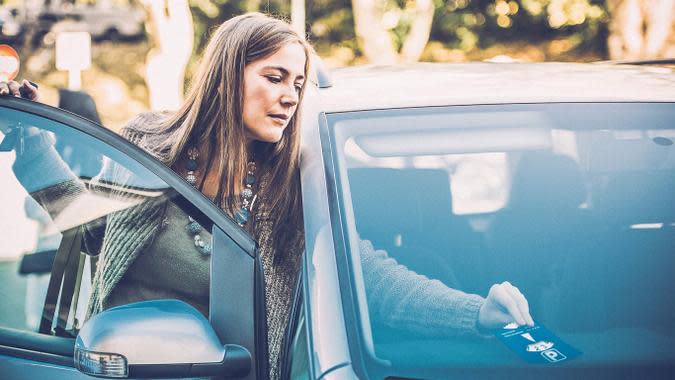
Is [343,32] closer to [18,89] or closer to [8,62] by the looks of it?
[8,62]

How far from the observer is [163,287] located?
1784 mm

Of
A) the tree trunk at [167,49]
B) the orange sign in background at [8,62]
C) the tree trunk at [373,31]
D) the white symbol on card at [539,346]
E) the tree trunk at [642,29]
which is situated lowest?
→ the white symbol on card at [539,346]

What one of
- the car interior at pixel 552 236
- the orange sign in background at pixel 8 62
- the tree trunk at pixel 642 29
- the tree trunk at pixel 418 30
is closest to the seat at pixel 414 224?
the car interior at pixel 552 236

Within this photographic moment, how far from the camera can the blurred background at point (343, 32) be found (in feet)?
48.9

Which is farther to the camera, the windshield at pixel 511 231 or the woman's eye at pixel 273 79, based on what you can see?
the woman's eye at pixel 273 79

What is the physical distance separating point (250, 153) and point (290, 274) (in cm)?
50

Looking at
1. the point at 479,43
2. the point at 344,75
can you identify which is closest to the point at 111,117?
the point at 479,43

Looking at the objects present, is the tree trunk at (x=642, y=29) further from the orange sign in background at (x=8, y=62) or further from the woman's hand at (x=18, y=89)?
the woman's hand at (x=18, y=89)

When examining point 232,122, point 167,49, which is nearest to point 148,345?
point 232,122

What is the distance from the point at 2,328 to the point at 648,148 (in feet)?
4.93

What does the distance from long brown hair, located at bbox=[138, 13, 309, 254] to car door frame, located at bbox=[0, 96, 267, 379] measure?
0.40 meters

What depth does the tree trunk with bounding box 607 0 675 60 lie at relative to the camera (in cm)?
863

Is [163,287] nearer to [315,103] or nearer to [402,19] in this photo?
[315,103]

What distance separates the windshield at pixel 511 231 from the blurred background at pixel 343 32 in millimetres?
11665
